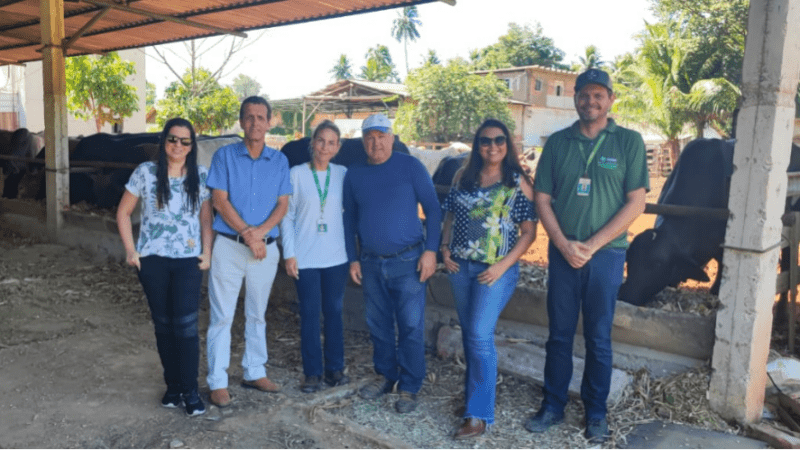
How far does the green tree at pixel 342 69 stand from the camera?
6112cm

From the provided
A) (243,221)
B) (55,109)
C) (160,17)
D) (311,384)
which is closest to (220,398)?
(311,384)

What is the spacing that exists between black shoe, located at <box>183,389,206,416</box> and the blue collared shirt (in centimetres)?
94

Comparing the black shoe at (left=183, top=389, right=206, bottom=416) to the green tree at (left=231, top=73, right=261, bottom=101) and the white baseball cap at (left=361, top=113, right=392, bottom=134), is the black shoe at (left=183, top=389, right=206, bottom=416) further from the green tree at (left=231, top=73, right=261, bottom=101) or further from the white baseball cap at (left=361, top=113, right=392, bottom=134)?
the green tree at (left=231, top=73, right=261, bottom=101)

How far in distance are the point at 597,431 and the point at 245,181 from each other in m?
2.37

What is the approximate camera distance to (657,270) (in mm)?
4645

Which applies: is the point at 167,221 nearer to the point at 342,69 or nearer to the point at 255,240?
the point at 255,240

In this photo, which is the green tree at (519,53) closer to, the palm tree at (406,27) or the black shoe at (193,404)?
the palm tree at (406,27)

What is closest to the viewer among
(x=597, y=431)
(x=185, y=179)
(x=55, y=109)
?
(x=597, y=431)

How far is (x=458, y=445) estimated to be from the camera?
Answer: 3572 millimetres

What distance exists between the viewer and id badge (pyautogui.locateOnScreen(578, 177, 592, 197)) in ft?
11.5

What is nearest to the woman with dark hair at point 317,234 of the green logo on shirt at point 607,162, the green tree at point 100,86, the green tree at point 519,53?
the green logo on shirt at point 607,162

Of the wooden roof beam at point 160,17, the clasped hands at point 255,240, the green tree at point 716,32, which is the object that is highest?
the green tree at point 716,32

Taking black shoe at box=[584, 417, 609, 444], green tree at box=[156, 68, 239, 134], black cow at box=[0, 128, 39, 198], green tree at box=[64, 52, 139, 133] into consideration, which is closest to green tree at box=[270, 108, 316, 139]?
green tree at box=[156, 68, 239, 134]

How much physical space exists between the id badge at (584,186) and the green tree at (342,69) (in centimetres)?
5926
